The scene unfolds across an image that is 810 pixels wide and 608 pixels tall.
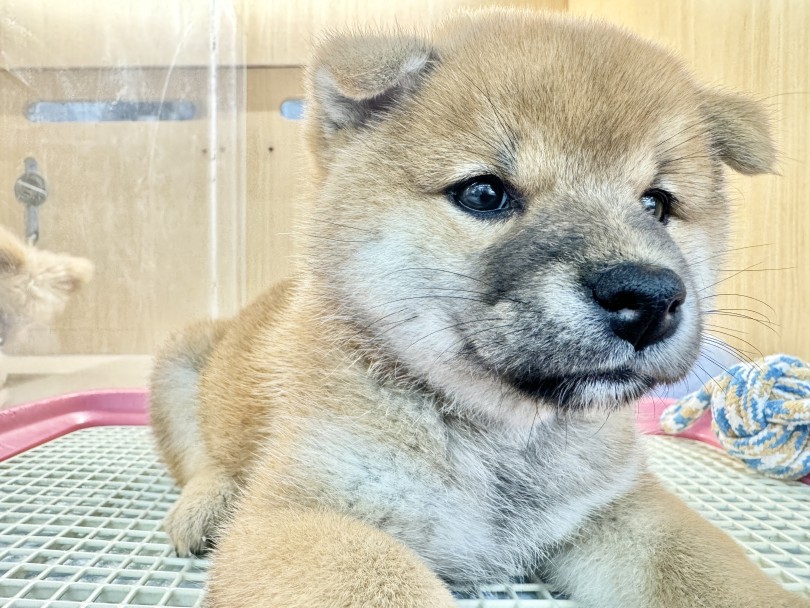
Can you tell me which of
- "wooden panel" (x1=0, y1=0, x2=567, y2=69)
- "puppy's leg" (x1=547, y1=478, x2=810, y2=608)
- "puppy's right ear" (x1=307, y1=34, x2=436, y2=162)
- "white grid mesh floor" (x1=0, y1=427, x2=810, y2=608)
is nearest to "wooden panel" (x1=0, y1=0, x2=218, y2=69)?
"wooden panel" (x1=0, y1=0, x2=567, y2=69)

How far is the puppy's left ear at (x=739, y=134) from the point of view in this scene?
119cm

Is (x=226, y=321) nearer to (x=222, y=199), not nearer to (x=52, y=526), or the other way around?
(x=52, y=526)

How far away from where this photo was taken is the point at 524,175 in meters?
0.94

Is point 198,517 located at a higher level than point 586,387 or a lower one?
lower

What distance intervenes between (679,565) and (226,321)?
1277mm

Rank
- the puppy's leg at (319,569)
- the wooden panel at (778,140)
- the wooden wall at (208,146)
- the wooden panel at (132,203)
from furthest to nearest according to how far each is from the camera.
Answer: the wooden panel at (132,203) → the wooden wall at (208,146) → the wooden panel at (778,140) → the puppy's leg at (319,569)

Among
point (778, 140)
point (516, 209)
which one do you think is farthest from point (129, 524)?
point (778, 140)

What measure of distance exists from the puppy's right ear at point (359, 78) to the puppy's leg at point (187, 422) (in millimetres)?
697

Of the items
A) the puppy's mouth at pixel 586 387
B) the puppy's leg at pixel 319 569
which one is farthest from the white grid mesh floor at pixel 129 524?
the puppy's mouth at pixel 586 387

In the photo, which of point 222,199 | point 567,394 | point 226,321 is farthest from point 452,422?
point 222,199

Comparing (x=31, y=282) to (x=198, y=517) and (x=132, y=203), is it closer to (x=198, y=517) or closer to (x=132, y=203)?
(x=132, y=203)

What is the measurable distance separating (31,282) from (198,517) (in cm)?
138

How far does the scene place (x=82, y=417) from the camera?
2199mm

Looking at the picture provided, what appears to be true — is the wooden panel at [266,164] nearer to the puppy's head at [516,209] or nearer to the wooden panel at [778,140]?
the wooden panel at [778,140]
